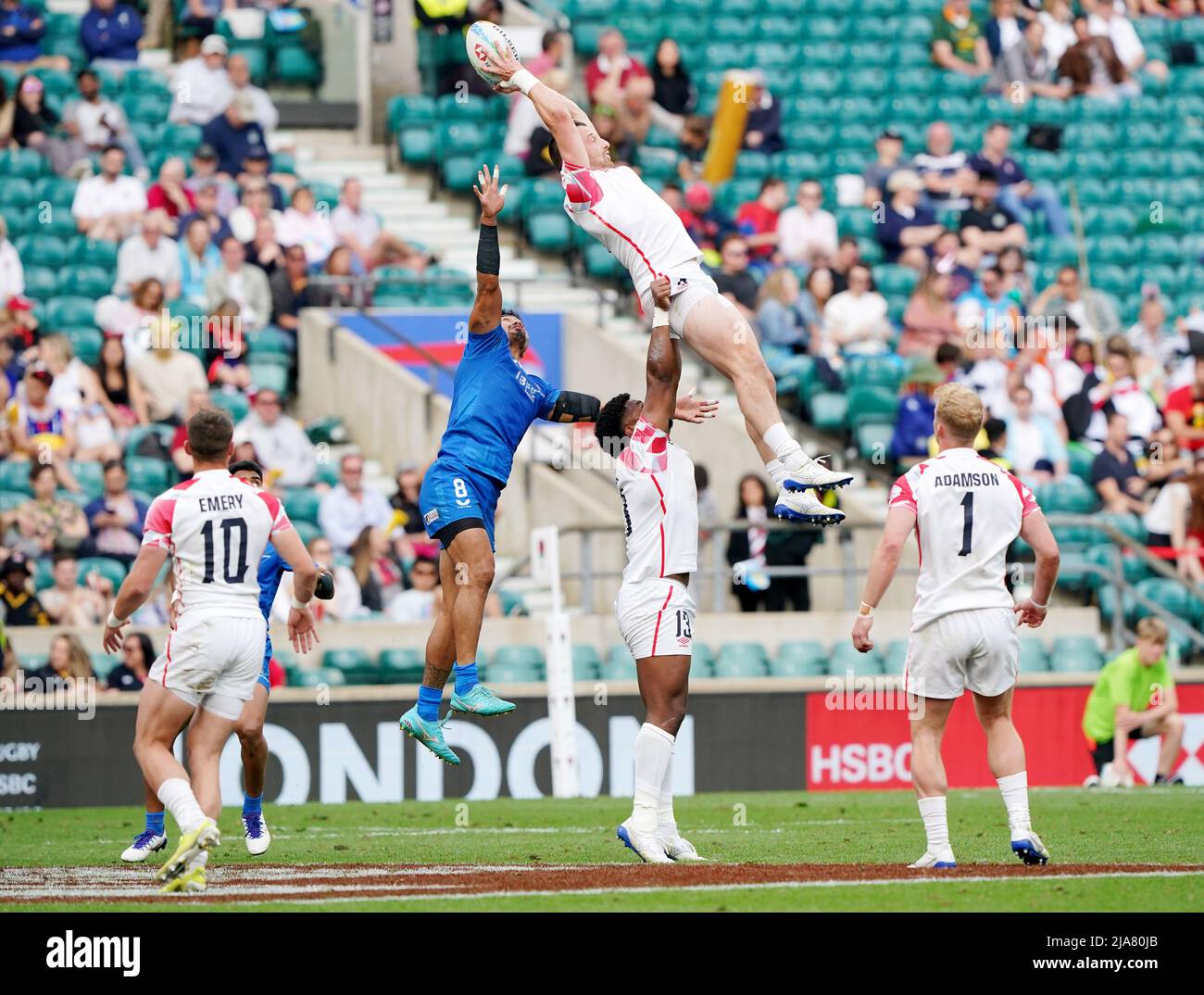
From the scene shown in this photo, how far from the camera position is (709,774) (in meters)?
17.4

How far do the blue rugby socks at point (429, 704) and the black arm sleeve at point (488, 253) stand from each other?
2.23 meters

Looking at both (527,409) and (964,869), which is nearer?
(964,869)

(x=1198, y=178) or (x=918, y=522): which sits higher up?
(x=1198, y=178)

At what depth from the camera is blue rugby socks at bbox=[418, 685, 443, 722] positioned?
1134cm

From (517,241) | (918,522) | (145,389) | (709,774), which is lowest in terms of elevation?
(709,774)

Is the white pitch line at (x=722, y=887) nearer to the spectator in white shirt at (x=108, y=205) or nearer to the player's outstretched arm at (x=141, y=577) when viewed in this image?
the player's outstretched arm at (x=141, y=577)

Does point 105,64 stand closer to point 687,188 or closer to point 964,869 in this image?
point 687,188

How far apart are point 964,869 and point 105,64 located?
1617 cm

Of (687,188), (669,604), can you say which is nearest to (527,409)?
(669,604)

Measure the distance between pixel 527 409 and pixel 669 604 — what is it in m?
1.68

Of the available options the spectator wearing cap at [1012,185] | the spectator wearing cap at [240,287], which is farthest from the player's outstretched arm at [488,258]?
the spectator wearing cap at [1012,185]

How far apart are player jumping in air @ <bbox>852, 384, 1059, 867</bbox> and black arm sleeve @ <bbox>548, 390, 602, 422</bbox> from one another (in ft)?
7.18
